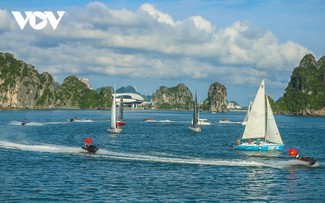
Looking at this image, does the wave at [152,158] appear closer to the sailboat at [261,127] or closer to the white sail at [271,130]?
the sailboat at [261,127]

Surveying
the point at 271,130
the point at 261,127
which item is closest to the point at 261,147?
the point at 261,127

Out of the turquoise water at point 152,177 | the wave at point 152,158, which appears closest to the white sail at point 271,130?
the turquoise water at point 152,177

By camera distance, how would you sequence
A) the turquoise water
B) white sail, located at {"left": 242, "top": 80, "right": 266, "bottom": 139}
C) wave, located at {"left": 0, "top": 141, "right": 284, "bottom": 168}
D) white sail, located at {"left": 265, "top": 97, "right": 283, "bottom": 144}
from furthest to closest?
white sail, located at {"left": 265, "top": 97, "right": 283, "bottom": 144}
white sail, located at {"left": 242, "top": 80, "right": 266, "bottom": 139}
wave, located at {"left": 0, "top": 141, "right": 284, "bottom": 168}
the turquoise water

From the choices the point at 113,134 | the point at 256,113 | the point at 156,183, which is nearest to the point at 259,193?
the point at 156,183

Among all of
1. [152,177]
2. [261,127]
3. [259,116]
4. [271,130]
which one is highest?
[259,116]

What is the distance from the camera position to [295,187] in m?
58.1

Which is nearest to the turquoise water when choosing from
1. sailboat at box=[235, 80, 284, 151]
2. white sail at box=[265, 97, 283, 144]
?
sailboat at box=[235, 80, 284, 151]

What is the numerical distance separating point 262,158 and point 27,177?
1637 inches

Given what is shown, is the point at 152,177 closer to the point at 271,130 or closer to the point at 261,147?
the point at 261,147

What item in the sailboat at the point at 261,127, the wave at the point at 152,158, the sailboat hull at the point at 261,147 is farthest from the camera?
the sailboat at the point at 261,127

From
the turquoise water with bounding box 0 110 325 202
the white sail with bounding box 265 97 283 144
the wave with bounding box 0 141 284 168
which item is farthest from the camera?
the white sail with bounding box 265 97 283 144

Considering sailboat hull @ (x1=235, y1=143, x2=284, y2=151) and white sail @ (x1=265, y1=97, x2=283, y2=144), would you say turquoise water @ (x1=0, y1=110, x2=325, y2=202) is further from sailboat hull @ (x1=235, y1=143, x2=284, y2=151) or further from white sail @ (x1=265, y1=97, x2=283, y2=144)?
white sail @ (x1=265, y1=97, x2=283, y2=144)

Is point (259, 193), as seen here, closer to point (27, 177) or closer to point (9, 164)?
point (27, 177)

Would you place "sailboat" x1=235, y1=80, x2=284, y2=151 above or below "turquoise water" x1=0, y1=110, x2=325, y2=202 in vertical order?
→ above
